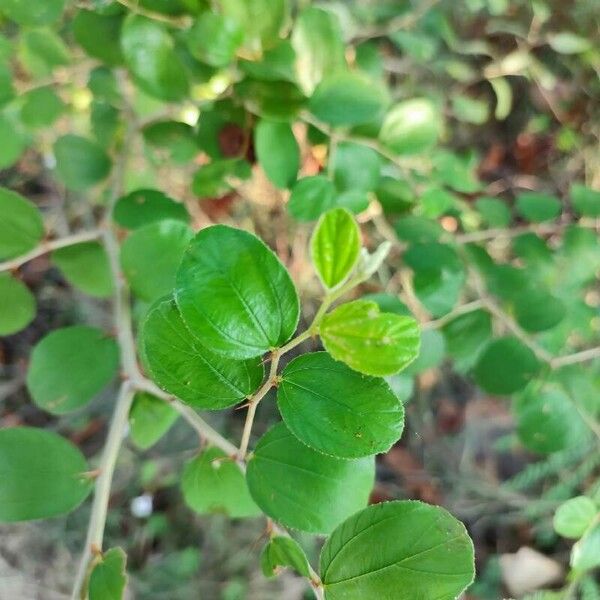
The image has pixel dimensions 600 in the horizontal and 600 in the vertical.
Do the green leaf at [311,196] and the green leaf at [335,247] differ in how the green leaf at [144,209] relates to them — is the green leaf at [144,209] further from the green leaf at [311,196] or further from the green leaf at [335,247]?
the green leaf at [335,247]

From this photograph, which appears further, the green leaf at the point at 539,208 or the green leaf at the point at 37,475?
the green leaf at the point at 539,208

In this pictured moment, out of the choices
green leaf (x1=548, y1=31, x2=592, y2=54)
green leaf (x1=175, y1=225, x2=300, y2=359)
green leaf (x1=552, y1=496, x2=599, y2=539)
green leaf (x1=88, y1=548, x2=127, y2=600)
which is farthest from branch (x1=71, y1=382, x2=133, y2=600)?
green leaf (x1=548, y1=31, x2=592, y2=54)

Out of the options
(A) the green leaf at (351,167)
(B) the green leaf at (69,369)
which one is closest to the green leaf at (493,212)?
(A) the green leaf at (351,167)

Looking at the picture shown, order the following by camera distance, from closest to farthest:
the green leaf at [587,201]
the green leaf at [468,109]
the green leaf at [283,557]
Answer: the green leaf at [283,557] < the green leaf at [587,201] < the green leaf at [468,109]

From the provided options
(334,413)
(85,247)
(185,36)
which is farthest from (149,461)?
(334,413)

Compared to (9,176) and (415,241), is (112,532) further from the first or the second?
(415,241)

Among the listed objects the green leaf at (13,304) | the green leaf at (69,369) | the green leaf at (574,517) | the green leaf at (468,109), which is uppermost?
the green leaf at (13,304)

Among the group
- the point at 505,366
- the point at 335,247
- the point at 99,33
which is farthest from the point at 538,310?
the point at 99,33
